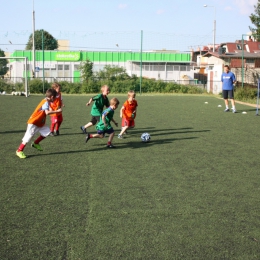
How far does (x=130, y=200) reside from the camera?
17.8 feet

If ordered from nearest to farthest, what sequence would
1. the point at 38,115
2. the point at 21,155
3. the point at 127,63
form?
the point at 21,155
the point at 38,115
the point at 127,63

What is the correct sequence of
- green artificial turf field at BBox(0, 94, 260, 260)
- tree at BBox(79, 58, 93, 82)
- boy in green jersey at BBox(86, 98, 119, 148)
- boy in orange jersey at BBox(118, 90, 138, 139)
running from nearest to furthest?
1. green artificial turf field at BBox(0, 94, 260, 260)
2. boy in green jersey at BBox(86, 98, 119, 148)
3. boy in orange jersey at BBox(118, 90, 138, 139)
4. tree at BBox(79, 58, 93, 82)

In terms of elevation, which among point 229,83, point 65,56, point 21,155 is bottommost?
point 21,155

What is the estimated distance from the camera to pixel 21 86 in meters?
32.6

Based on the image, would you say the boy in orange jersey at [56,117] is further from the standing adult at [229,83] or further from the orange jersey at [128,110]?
the standing adult at [229,83]

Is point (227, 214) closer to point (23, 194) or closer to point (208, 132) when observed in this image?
point (23, 194)

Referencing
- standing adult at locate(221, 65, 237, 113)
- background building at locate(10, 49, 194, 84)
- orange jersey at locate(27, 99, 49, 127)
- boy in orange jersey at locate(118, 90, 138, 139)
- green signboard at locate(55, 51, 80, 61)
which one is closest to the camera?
orange jersey at locate(27, 99, 49, 127)

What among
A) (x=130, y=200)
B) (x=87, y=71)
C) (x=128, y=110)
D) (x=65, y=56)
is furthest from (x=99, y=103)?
(x=65, y=56)

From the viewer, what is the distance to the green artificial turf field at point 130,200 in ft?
13.2

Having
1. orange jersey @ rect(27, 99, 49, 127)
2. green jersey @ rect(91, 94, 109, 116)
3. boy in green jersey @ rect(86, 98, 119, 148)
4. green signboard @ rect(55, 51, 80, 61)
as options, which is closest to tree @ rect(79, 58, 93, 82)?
green signboard @ rect(55, 51, 80, 61)

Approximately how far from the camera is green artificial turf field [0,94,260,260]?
4.03m

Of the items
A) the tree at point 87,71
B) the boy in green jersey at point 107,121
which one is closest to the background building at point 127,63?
the tree at point 87,71

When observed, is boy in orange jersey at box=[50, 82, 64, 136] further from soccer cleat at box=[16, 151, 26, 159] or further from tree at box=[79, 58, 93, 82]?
tree at box=[79, 58, 93, 82]

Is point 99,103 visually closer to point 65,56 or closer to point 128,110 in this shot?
point 128,110
